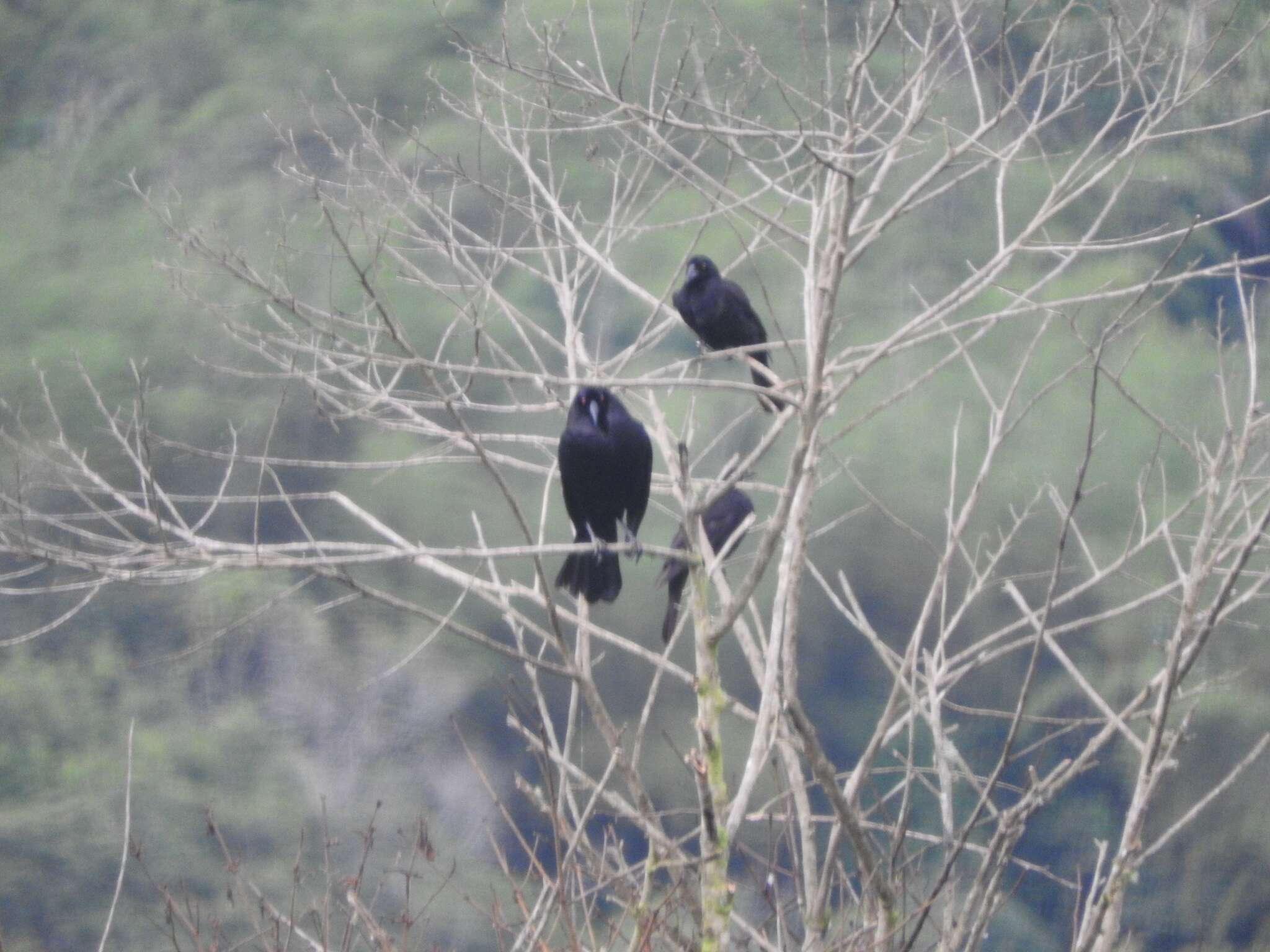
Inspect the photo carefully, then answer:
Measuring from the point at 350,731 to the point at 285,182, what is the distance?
6.40ft

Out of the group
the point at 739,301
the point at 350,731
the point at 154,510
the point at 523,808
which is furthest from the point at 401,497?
the point at 154,510

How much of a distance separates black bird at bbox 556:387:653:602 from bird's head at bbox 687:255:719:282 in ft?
2.76

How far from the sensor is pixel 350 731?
12.9ft

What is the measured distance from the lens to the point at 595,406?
260 centimetres

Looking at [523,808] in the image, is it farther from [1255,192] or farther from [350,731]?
[1255,192]

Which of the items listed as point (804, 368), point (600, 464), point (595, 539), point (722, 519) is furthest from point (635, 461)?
point (804, 368)

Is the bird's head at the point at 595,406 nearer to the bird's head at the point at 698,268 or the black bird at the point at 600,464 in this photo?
the black bird at the point at 600,464

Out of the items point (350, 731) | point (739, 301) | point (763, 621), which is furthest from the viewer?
point (763, 621)

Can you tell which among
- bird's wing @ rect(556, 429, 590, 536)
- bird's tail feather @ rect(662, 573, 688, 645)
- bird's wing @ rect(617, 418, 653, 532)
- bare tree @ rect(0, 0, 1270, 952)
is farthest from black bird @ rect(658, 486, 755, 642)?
bird's wing @ rect(556, 429, 590, 536)

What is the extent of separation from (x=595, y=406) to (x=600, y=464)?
0.13 m

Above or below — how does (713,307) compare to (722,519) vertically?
above

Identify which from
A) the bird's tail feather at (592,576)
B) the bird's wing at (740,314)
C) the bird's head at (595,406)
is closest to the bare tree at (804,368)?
the bird's wing at (740,314)

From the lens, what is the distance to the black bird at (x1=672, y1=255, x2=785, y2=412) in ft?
11.1

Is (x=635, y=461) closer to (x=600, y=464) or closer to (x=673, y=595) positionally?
(x=600, y=464)
